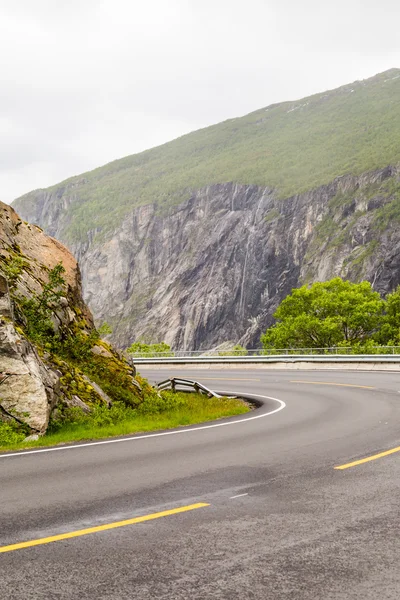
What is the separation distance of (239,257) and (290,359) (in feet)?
292

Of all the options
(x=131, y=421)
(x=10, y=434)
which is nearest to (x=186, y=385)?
(x=131, y=421)

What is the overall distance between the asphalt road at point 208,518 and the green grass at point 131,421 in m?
1.01

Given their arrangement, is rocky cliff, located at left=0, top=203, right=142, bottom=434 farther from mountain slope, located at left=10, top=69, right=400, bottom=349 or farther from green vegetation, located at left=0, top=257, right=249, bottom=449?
mountain slope, located at left=10, top=69, right=400, bottom=349

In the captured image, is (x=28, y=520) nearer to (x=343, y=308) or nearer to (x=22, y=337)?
(x=22, y=337)

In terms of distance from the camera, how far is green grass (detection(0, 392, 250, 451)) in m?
12.3

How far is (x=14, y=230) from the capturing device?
64.9ft

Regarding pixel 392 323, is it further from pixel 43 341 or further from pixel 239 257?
pixel 239 257

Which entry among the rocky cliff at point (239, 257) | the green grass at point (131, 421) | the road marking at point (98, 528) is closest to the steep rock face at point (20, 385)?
the green grass at point (131, 421)

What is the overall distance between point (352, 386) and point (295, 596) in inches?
797

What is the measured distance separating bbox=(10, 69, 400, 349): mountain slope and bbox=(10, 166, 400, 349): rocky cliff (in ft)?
0.85

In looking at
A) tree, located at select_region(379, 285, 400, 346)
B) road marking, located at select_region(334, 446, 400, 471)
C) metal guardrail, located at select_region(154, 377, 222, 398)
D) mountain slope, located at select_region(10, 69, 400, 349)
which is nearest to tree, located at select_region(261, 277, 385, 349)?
tree, located at select_region(379, 285, 400, 346)

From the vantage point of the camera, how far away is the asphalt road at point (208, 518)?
4.69 meters

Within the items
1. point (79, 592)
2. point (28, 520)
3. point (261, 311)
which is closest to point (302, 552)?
point (79, 592)

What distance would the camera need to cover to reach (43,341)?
16500 millimetres
